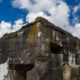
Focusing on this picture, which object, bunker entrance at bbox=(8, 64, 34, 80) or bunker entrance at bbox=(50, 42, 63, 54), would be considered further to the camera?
bunker entrance at bbox=(8, 64, 34, 80)

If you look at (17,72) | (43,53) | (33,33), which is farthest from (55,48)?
(17,72)

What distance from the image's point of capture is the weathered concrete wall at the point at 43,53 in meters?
4.07

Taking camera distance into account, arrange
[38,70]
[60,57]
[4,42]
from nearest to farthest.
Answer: [38,70], [60,57], [4,42]

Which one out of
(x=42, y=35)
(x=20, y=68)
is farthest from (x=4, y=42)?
(x=42, y=35)

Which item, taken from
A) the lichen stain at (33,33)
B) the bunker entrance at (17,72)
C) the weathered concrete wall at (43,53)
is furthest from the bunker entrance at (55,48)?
the bunker entrance at (17,72)

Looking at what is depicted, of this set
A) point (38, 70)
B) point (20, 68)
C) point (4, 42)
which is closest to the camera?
point (38, 70)

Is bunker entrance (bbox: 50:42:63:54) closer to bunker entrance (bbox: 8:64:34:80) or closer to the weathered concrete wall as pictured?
the weathered concrete wall

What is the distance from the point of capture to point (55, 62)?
4.21 m

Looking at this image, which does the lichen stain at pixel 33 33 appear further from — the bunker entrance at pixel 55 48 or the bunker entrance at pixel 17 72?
the bunker entrance at pixel 17 72

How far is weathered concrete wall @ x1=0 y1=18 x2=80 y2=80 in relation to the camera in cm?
407

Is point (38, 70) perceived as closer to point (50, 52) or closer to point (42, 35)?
point (50, 52)

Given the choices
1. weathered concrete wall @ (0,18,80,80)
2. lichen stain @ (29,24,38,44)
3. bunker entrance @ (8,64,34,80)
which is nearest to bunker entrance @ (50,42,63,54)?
weathered concrete wall @ (0,18,80,80)

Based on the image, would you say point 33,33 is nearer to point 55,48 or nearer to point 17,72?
point 55,48

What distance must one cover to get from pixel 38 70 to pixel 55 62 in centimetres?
48
